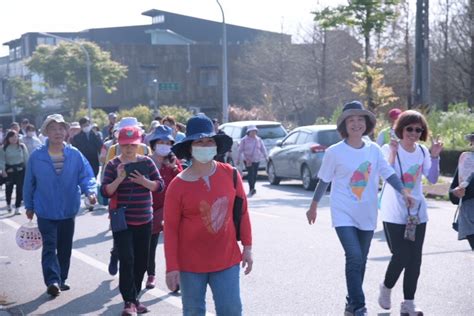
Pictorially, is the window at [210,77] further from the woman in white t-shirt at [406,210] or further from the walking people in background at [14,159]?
the woman in white t-shirt at [406,210]

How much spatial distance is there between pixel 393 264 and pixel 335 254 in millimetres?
3802

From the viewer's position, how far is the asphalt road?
28.3ft

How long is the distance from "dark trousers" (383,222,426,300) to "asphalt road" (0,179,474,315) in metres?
0.45

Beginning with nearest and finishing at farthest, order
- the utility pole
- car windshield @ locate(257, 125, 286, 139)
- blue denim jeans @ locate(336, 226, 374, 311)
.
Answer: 1. blue denim jeans @ locate(336, 226, 374, 311)
2. the utility pole
3. car windshield @ locate(257, 125, 286, 139)

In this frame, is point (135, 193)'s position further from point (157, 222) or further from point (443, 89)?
point (443, 89)

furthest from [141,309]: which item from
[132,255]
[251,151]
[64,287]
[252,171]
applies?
[252,171]

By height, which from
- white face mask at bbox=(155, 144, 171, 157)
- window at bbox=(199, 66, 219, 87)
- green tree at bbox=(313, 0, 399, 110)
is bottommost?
white face mask at bbox=(155, 144, 171, 157)

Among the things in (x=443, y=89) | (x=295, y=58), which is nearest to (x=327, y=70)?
(x=295, y=58)

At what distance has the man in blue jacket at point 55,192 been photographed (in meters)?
9.35

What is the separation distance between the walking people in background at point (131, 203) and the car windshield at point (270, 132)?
763 inches

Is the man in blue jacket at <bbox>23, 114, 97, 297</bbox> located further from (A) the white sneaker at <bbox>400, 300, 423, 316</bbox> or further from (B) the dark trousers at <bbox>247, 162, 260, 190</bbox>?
(B) the dark trousers at <bbox>247, 162, 260, 190</bbox>

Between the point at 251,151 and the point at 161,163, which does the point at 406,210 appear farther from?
the point at 251,151

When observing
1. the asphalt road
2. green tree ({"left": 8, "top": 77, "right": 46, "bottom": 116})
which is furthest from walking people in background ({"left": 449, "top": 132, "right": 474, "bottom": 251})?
green tree ({"left": 8, "top": 77, "right": 46, "bottom": 116})

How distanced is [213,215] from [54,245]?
13.7 feet
